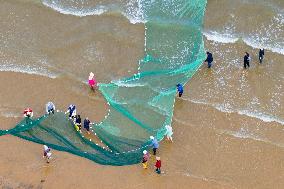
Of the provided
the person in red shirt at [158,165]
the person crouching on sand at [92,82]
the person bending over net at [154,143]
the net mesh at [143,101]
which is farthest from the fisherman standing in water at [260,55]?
the person in red shirt at [158,165]

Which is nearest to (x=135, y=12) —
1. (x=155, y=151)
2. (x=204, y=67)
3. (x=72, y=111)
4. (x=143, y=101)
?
(x=204, y=67)

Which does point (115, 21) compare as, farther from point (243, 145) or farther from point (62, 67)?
point (243, 145)

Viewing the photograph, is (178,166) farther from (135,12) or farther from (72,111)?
(135,12)

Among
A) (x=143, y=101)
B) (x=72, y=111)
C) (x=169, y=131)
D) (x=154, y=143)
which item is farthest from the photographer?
(x=143, y=101)

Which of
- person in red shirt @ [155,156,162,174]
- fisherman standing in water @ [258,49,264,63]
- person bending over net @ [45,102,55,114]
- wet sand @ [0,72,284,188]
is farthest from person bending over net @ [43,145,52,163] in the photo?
fisherman standing in water @ [258,49,264,63]

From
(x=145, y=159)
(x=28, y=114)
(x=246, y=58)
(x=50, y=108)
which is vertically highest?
(x=246, y=58)

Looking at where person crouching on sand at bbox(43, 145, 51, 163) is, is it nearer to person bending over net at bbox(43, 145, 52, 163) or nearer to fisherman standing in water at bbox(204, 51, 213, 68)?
person bending over net at bbox(43, 145, 52, 163)

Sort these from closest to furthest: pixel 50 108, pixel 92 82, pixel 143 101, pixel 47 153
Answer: pixel 47 153 < pixel 50 108 < pixel 143 101 < pixel 92 82
